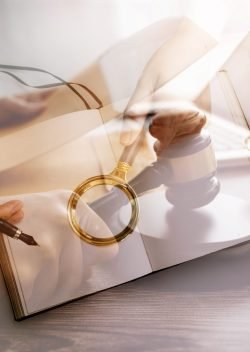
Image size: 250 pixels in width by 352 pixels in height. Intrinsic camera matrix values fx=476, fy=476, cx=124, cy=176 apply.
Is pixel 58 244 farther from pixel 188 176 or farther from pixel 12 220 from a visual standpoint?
pixel 188 176

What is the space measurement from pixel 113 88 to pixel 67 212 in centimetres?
16

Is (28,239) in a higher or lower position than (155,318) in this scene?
higher

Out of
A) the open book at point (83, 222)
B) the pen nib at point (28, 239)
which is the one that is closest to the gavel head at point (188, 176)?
the open book at point (83, 222)

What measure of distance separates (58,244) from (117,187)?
0.29 feet

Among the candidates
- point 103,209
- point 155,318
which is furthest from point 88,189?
point 155,318

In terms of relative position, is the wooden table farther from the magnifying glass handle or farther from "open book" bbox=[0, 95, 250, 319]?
the magnifying glass handle

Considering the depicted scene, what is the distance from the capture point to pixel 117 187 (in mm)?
513

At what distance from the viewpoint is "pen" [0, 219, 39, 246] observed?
0.46 metres

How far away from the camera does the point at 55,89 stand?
0.54 meters

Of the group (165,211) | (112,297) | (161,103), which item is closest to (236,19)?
(161,103)

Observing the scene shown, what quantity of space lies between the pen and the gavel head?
0.51 ft

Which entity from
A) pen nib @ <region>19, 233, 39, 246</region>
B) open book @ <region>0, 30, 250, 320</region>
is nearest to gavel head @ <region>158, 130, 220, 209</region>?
open book @ <region>0, 30, 250, 320</region>

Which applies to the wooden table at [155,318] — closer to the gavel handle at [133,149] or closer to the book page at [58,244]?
the book page at [58,244]

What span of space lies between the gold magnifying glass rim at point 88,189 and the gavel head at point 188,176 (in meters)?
0.04
